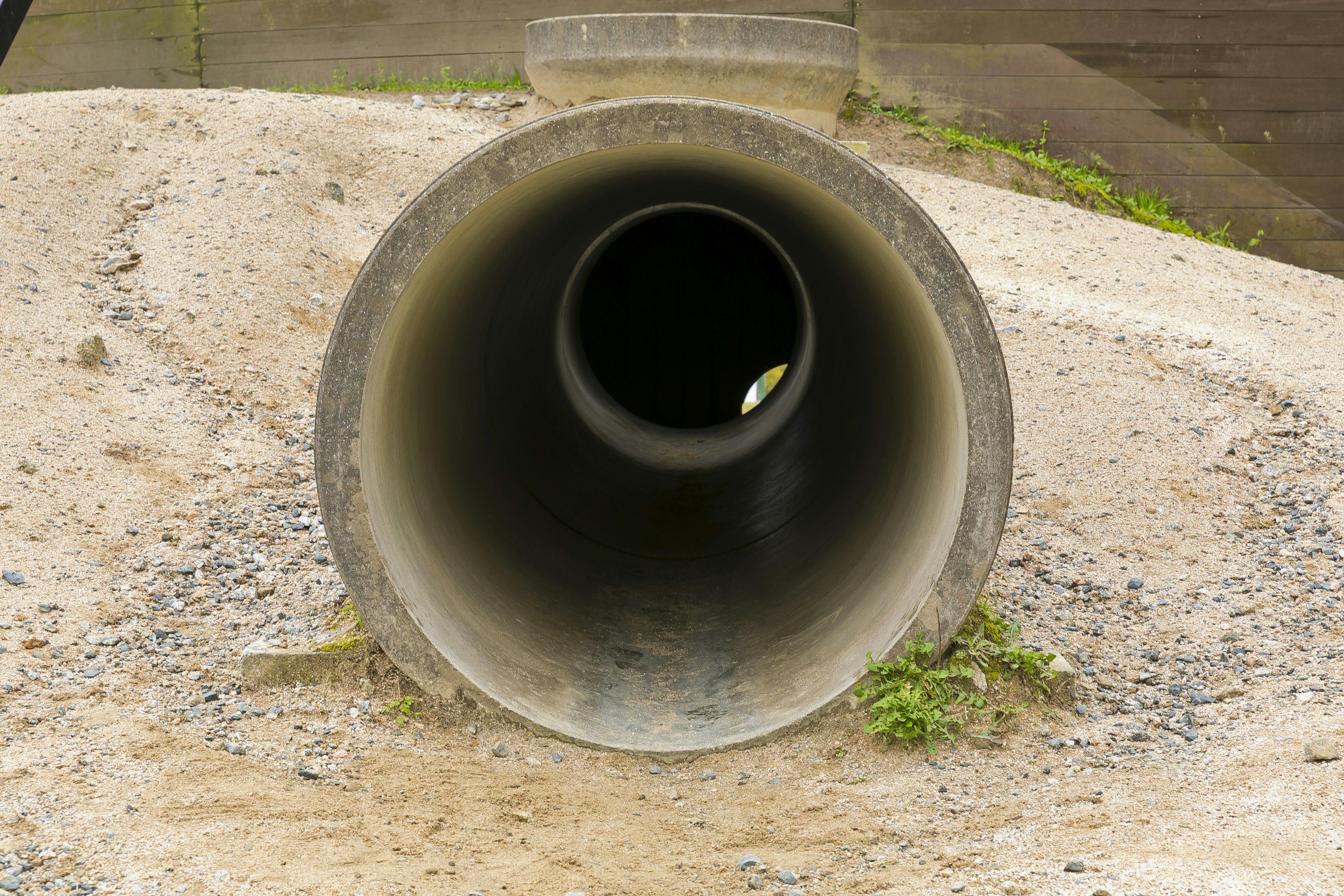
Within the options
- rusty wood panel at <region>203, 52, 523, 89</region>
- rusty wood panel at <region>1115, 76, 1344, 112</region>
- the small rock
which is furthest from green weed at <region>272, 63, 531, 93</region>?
the small rock

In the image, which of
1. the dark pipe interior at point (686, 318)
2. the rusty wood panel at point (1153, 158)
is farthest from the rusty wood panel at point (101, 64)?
the rusty wood panel at point (1153, 158)

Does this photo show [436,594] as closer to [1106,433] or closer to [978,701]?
[978,701]

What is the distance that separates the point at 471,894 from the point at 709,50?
20.3ft

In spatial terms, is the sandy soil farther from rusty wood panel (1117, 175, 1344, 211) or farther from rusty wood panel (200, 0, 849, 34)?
rusty wood panel (200, 0, 849, 34)

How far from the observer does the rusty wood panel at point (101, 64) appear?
11.7m

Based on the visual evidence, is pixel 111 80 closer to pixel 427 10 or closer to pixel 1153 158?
pixel 427 10

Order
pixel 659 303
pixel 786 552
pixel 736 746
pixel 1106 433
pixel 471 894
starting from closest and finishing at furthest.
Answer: pixel 471 894
pixel 736 746
pixel 786 552
pixel 1106 433
pixel 659 303

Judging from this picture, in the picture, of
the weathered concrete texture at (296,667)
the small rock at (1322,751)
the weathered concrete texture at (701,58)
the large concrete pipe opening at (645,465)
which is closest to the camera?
the small rock at (1322,751)

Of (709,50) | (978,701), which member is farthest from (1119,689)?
(709,50)

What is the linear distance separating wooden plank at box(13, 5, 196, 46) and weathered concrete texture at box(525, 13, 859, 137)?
18.3 feet

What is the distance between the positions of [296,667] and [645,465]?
321 centimetres

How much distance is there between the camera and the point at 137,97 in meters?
8.78

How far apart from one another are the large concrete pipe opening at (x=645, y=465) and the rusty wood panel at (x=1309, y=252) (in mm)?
6282

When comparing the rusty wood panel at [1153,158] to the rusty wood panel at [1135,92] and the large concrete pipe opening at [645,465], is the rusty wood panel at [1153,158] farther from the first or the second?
the large concrete pipe opening at [645,465]
